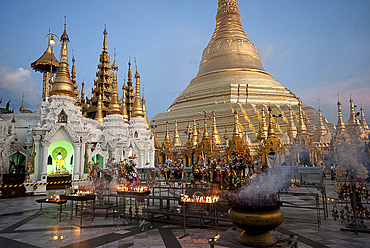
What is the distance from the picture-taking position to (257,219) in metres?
3.52

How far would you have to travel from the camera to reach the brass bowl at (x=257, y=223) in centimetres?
353

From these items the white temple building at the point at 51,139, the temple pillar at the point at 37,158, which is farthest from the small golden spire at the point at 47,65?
the temple pillar at the point at 37,158

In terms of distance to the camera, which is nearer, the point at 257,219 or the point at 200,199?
the point at 257,219

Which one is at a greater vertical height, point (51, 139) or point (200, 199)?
point (51, 139)

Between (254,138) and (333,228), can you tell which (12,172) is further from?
(254,138)

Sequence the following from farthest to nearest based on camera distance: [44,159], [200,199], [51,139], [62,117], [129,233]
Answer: [62,117] < [51,139] < [44,159] < [200,199] < [129,233]

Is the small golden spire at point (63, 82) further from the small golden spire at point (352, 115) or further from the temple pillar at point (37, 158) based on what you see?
the small golden spire at point (352, 115)

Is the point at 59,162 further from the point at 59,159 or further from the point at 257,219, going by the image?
the point at 257,219

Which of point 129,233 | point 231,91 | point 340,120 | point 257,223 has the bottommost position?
point 129,233

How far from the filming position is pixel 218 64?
42250 mm

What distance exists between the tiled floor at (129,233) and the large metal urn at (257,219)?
6.51 feet

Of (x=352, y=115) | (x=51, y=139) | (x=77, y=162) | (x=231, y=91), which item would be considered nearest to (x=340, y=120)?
(x=352, y=115)

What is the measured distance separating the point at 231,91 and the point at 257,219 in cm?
3416

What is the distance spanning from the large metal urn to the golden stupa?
26.9m
